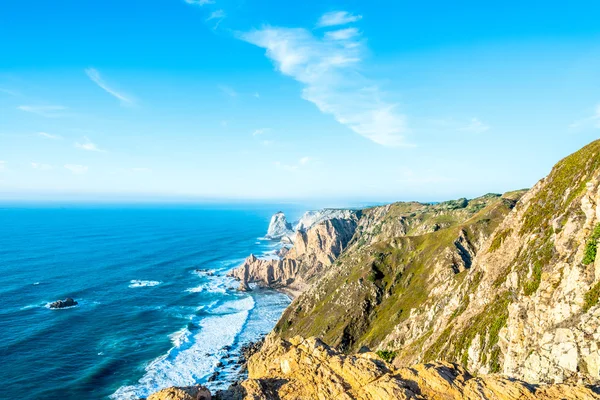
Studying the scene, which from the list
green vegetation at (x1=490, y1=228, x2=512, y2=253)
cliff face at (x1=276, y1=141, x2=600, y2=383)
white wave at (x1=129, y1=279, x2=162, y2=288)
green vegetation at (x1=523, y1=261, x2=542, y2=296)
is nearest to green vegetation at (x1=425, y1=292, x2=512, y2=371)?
cliff face at (x1=276, y1=141, x2=600, y2=383)

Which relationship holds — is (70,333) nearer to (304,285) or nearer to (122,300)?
(122,300)

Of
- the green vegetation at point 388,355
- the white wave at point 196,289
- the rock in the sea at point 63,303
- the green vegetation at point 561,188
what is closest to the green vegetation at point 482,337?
the green vegetation at point 388,355

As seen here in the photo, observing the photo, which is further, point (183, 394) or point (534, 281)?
point (534, 281)

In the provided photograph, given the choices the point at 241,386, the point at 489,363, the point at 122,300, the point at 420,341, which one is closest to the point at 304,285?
the point at 122,300

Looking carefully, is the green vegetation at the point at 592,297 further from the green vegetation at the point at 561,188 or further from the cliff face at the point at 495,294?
the green vegetation at the point at 561,188

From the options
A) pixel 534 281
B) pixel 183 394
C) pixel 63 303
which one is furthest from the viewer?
pixel 63 303

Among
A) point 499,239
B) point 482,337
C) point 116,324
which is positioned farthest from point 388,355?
point 116,324

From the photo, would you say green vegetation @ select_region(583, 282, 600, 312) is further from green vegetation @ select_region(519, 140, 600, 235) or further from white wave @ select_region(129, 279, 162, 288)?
white wave @ select_region(129, 279, 162, 288)

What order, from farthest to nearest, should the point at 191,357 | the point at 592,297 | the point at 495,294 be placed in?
1. the point at 191,357
2. the point at 495,294
3. the point at 592,297

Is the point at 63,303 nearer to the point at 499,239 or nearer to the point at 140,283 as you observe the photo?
the point at 140,283
